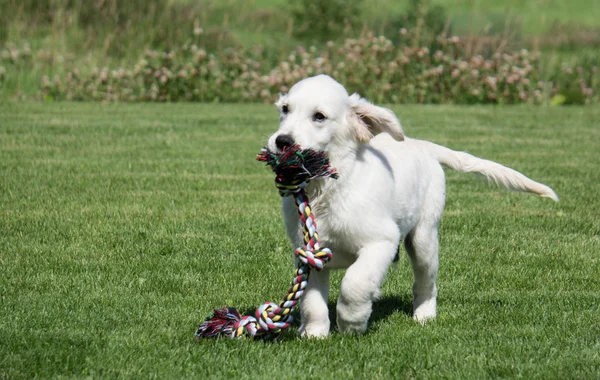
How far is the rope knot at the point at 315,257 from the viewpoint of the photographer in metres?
4.04

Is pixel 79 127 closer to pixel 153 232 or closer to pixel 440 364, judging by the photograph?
pixel 153 232

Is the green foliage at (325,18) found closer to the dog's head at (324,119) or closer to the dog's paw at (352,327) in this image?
the dog's head at (324,119)

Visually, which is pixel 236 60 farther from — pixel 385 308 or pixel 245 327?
pixel 245 327

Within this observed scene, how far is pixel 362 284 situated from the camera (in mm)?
4059

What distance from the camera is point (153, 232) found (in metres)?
6.59

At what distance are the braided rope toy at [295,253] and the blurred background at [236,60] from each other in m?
11.3

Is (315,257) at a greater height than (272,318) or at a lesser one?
greater

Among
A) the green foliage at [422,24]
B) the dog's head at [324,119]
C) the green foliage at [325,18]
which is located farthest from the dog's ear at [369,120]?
the green foliage at [325,18]

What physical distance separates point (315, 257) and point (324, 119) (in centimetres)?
70

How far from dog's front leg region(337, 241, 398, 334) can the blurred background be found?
11.4 meters

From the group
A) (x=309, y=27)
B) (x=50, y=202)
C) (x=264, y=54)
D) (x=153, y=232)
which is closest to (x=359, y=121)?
(x=153, y=232)

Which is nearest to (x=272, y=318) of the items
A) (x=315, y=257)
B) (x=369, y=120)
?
(x=315, y=257)

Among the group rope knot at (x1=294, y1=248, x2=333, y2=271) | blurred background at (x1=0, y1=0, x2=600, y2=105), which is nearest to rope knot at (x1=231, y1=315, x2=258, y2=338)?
rope knot at (x1=294, y1=248, x2=333, y2=271)

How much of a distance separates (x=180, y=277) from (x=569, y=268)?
2.60 metres
